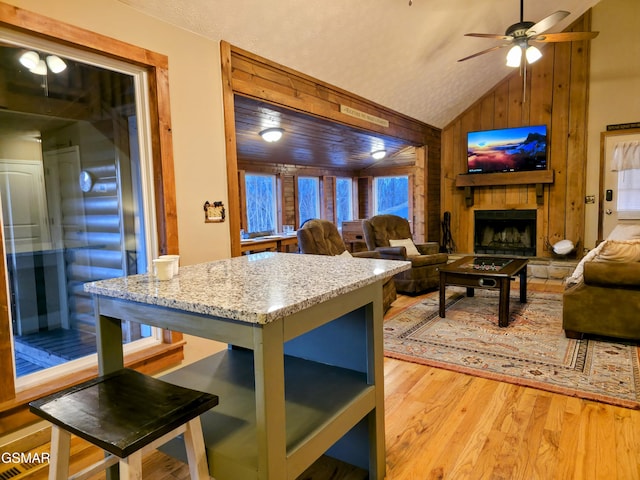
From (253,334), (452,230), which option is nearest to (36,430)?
(253,334)

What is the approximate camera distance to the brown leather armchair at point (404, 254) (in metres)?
5.03

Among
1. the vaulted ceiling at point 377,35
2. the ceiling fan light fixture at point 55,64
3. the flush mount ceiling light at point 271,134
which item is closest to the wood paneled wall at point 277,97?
the vaulted ceiling at point 377,35

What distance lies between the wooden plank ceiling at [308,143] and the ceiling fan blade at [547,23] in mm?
1980

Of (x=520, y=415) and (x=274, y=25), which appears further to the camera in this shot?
(x=274, y=25)

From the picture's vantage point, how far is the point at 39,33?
1.96m

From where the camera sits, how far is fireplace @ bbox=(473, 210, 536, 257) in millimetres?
6551

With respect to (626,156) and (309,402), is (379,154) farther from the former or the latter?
(309,402)

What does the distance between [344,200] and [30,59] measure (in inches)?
258

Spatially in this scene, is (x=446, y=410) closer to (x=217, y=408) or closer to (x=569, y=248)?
(x=217, y=408)

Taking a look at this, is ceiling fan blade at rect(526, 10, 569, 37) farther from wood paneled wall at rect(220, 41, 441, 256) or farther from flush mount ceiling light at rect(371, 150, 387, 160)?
→ flush mount ceiling light at rect(371, 150, 387, 160)

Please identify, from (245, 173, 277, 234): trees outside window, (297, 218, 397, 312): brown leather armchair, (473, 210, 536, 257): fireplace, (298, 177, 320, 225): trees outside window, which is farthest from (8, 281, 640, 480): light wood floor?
(298, 177, 320, 225): trees outside window

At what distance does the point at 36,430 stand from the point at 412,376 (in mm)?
2252

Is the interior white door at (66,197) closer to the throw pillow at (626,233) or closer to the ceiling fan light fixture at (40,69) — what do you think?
the ceiling fan light fixture at (40,69)

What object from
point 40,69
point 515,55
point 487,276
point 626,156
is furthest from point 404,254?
point 40,69
